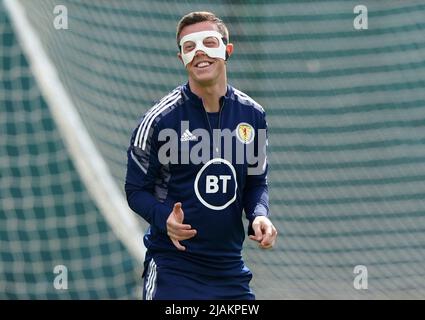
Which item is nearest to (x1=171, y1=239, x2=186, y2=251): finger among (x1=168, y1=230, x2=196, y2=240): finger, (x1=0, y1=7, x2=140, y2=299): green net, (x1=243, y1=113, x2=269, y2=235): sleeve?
(x1=168, y1=230, x2=196, y2=240): finger

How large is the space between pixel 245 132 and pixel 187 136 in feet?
0.98

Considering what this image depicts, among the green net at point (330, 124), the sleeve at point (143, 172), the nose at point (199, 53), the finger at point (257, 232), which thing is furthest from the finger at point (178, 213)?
the green net at point (330, 124)

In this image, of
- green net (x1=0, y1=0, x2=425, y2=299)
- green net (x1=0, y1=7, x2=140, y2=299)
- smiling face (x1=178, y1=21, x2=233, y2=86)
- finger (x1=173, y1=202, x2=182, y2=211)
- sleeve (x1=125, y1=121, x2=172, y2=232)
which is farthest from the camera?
green net (x1=0, y1=0, x2=425, y2=299)

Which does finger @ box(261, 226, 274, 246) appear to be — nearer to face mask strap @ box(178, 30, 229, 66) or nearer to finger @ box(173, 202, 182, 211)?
finger @ box(173, 202, 182, 211)

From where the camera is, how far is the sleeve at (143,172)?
20.8ft

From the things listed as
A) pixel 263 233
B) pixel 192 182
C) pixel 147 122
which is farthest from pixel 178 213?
pixel 147 122

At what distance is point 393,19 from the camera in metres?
9.24

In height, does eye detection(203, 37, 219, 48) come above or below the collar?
above

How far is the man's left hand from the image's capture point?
6.18m

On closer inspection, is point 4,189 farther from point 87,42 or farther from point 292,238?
point 292,238

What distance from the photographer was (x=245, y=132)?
6.52 meters

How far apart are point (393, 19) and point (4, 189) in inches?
113

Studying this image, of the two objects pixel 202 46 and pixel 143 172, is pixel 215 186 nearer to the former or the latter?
pixel 143 172
